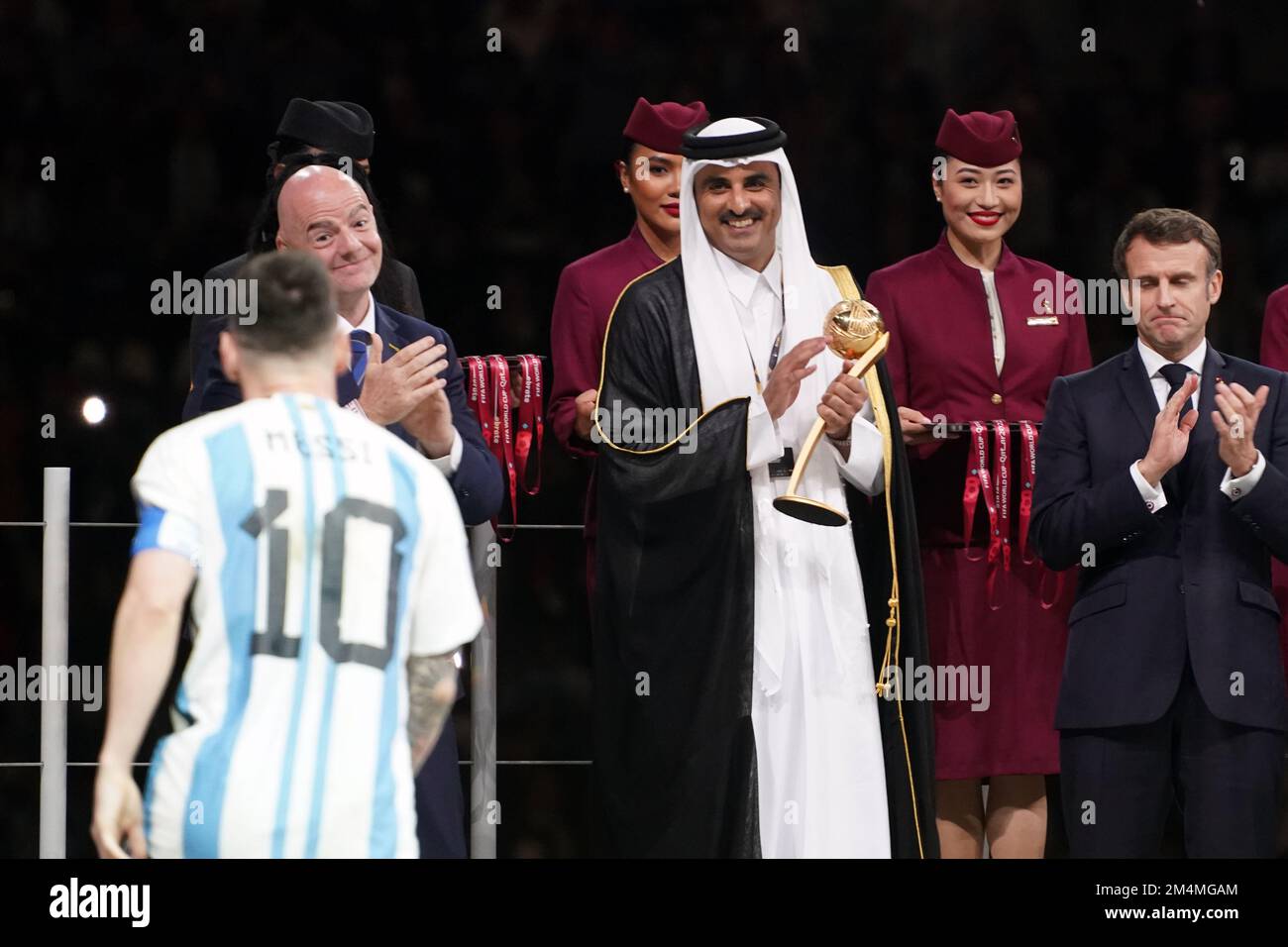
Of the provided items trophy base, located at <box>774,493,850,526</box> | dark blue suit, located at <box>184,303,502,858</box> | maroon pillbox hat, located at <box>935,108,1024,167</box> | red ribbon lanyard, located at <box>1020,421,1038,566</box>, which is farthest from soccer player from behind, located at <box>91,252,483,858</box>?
maroon pillbox hat, located at <box>935,108,1024,167</box>

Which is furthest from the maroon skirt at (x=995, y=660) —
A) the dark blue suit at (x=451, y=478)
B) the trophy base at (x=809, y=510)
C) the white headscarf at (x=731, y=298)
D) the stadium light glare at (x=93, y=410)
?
the stadium light glare at (x=93, y=410)

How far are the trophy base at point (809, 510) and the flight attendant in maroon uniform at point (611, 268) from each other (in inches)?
31.5

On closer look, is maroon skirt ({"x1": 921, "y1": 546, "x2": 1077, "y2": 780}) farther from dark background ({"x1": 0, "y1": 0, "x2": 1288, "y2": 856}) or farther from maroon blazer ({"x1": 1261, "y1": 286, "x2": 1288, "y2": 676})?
dark background ({"x1": 0, "y1": 0, "x2": 1288, "y2": 856})

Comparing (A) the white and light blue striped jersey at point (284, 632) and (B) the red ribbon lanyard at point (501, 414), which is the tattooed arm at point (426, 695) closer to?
(A) the white and light blue striped jersey at point (284, 632)

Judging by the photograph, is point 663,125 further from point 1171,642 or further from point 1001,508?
point 1171,642

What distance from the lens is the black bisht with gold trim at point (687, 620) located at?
467 cm

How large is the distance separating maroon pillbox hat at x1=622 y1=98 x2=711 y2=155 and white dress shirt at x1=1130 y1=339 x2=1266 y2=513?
1320mm

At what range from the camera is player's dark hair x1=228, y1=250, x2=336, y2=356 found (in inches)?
132

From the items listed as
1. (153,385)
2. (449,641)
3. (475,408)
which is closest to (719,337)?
(475,408)

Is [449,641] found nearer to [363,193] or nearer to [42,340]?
[363,193]

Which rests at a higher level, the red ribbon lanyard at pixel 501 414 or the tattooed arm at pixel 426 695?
the red ribbon lanyard at pixel 501 414

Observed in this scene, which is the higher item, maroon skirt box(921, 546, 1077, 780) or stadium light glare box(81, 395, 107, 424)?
stadium light glare box(81, 395, 107, 424)

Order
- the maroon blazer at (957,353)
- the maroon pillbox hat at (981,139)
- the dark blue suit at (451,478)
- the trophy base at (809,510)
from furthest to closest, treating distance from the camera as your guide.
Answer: the maroon pillbox hat at (981,139) → the maroon blazer at (957,353) → the trophy base at (809,510) → the dark blue suit at (451,478)

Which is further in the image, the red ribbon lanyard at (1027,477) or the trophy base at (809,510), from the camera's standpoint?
the red ribbon lanyard at (1027,477)
